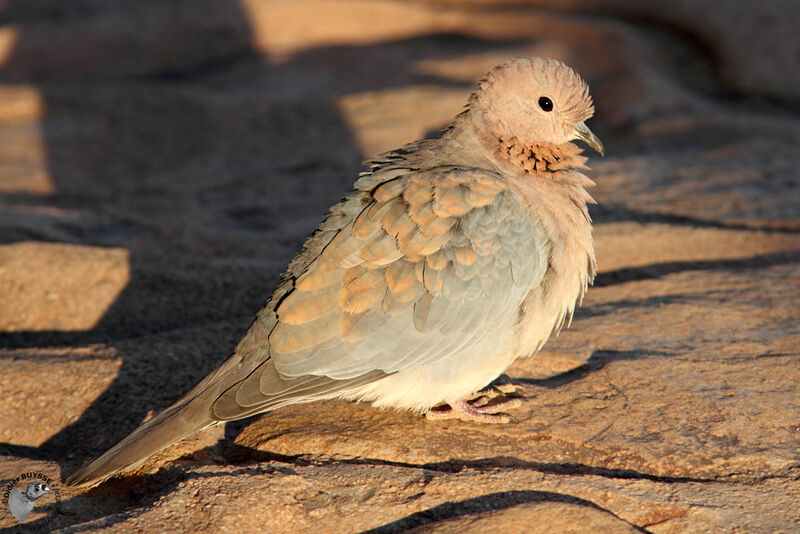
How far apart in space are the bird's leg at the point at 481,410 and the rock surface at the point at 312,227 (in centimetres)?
5

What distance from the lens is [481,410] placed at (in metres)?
3.51

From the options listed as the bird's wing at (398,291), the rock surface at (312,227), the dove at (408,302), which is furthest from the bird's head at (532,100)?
the rock surface at (312,227)

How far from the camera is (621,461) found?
10.5ft

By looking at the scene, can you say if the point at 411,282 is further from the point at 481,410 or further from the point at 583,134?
the point at 583,134

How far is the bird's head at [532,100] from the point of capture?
147 inches

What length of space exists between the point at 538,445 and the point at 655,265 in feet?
6.90

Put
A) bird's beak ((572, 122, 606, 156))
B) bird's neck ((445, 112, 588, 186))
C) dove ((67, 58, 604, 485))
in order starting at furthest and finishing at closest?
bird's beak ((572, 122, 606, 156)) → bird's neck ((445, 112, 588, 186)) → dove ((67, 58, 604, 485))

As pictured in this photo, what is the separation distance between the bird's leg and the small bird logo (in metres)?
1.53

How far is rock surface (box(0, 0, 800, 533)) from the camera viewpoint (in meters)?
3.00

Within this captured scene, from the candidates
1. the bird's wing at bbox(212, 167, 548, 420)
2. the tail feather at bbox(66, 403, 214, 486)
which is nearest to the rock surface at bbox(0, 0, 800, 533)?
the tail feather at bbox(66, 403, 214, 486)

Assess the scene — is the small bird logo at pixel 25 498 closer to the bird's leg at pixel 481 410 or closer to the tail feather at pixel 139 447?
the tail feather at pixel 139 447

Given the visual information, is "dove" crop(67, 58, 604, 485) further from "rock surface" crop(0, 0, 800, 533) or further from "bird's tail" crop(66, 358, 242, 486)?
"rock surface" crop(0, 0, 800, 533)

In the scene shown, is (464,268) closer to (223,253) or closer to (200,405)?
(200,405)

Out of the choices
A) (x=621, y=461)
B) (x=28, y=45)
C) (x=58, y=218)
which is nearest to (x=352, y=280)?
(x=621, y=461)
